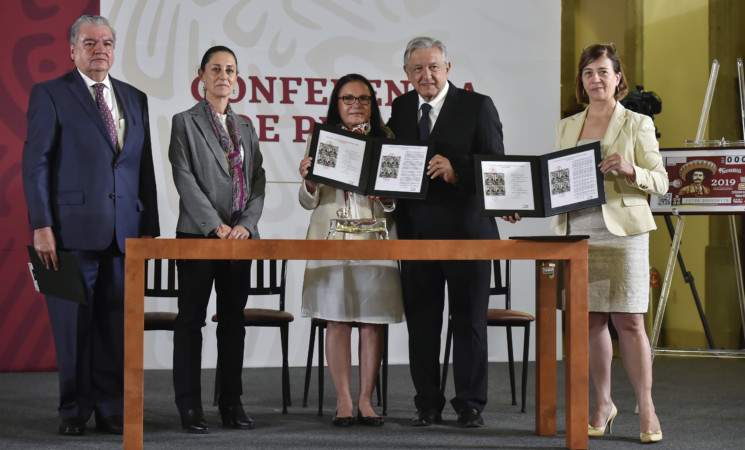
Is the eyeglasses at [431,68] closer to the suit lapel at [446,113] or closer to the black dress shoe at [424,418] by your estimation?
the suit lapel at [446,113]

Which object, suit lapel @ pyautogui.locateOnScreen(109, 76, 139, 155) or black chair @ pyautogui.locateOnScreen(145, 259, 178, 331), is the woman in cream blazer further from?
black chair @ pyautogui.locateOnScreen(145, 259, 178, 331)

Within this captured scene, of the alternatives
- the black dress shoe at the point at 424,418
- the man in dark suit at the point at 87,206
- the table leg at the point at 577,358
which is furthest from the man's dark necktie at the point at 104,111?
the table leg at the point at 577,358

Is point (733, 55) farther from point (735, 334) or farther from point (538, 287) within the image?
point (538, 287)

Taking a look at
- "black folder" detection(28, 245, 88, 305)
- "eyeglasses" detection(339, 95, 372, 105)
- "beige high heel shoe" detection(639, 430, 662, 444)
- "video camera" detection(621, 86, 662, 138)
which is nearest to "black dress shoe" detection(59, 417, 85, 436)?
"black folder" detection(28, 245, 88, 305)

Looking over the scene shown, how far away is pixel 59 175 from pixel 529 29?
3486 millimetres

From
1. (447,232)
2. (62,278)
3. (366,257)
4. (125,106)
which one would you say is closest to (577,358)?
(447,232)

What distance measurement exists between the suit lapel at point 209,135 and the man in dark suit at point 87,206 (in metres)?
0.30

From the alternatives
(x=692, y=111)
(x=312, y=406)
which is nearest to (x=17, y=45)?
(x=312, y=406)

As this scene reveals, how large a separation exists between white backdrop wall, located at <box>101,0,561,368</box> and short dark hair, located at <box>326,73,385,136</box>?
6.06 feet

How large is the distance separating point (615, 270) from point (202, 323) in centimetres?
174

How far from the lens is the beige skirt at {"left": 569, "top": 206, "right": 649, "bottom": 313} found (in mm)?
3475

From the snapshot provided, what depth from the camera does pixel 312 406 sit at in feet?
14.5

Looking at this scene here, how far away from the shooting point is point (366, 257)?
10.5 feet

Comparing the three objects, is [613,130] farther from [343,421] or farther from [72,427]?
[72,427]
